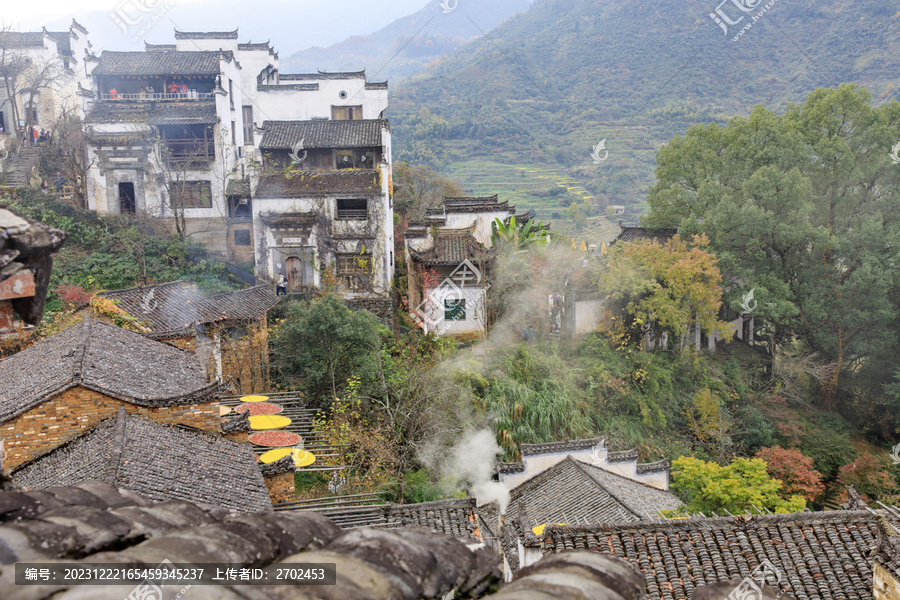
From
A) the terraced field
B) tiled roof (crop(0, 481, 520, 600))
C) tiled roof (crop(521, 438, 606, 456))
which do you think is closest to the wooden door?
tiled roof (crop(521, 438, 606, 456))

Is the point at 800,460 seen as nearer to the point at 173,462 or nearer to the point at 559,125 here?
the point at 173,462

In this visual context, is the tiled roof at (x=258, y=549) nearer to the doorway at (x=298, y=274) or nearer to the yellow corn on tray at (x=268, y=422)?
the yellow corn on tray at (x=268, y=422)

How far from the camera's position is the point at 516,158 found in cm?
5222

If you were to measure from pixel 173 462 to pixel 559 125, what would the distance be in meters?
50.3

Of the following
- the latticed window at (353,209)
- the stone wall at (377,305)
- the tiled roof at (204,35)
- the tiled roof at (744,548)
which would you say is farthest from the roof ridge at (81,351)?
the tiled roof at (204,35)

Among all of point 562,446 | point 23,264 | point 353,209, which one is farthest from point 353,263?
point 23,264

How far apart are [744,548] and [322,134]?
22.8 meters

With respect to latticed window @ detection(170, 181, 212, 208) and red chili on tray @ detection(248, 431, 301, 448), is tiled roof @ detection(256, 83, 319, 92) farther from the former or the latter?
red chili on tray @ detection(248, 431, 301, 448)

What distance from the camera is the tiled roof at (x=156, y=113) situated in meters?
25.1

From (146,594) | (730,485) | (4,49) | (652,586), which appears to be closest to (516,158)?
(4,49)

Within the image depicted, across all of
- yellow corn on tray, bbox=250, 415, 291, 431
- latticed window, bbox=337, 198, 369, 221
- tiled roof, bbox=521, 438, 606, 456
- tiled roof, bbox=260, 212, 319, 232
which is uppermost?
latticed window, bbox=337, 198, 369, 221

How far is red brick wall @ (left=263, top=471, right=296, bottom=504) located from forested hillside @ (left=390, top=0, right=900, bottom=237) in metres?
33.7

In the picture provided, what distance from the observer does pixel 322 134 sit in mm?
27203

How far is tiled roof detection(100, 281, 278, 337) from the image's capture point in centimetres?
1728
